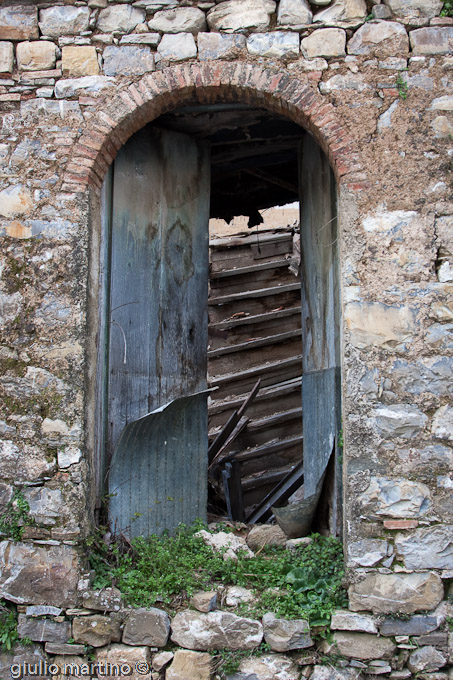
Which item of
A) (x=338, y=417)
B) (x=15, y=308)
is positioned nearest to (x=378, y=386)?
(x=338, y=417)

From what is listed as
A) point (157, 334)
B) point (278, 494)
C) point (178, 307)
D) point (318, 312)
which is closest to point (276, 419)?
point (278, 494)

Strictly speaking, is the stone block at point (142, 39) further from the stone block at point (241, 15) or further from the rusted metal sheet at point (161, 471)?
the rusted metal sheet at point (161, 471)

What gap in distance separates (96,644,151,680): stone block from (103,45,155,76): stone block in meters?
3.47

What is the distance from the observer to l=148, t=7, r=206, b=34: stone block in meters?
4.23

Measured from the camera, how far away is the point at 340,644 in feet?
12.1

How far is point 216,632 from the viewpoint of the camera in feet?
12.3

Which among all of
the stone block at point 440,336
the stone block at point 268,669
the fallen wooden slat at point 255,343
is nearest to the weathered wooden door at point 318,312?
the stone block at point 440,336

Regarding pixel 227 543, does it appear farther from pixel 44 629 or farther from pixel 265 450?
pixel 265 450

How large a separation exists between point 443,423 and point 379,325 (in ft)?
2.20

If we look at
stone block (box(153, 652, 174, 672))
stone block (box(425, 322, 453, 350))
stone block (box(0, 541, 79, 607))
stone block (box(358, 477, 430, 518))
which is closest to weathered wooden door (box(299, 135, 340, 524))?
stone block (box(358, 477, 430, 518))

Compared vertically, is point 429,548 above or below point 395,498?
below

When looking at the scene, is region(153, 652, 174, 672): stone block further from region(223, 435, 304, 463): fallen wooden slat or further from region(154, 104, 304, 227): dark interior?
region(154, 104, 304, 227): dark interior

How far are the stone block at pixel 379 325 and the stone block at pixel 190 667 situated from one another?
1.98m

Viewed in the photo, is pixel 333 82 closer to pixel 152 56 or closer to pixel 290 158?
pixel 152 56
